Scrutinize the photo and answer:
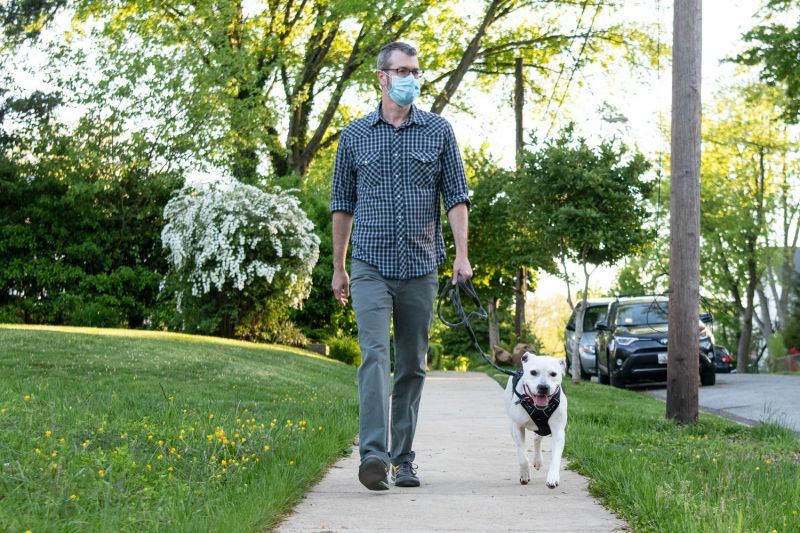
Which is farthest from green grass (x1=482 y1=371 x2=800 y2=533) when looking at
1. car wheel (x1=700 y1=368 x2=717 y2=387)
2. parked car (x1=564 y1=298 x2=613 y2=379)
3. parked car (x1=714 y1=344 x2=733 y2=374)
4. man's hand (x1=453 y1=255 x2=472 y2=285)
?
parked car (x1=714 y1=344 x2=733 y2=374)

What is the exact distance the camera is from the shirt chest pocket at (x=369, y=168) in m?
5.73

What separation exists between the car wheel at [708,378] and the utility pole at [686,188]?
10086 mm

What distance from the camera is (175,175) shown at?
2473cm

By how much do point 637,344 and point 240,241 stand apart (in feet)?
26.2

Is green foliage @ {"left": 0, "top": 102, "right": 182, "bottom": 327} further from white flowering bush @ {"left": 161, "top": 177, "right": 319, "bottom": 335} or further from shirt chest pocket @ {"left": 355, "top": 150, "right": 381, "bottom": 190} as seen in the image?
shirt chest pocket @ {"left": 355, "top": 150, "right": 381, "bottom": 190}

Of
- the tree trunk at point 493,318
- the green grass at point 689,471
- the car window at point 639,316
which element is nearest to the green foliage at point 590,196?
the car window at point 639,316

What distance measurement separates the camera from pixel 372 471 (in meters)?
5.29

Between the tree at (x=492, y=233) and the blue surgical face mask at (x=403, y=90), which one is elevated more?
the tree at (x=492, y=233)

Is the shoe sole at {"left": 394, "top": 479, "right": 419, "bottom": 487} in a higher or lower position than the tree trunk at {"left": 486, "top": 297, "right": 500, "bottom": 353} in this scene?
lower

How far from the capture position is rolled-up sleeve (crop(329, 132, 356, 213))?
5871mm

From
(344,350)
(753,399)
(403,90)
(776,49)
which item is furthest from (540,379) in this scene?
(344,350)

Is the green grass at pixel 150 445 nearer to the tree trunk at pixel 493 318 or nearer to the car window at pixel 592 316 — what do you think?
the car window at pixel 592 316

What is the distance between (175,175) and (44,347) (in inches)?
473

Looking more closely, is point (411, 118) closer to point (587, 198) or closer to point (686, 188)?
point (686, 188)
